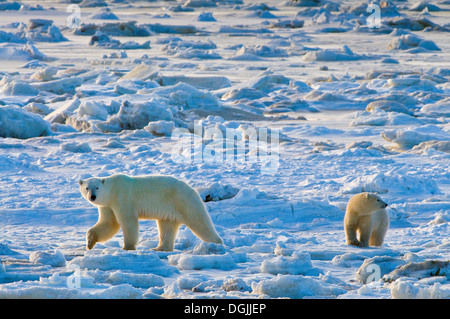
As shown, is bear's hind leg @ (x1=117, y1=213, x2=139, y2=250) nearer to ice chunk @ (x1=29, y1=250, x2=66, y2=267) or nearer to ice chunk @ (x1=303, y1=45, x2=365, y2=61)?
ice chunk @ (x1=29, y1=250, x2=66, y2=267)

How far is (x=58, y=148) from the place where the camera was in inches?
334

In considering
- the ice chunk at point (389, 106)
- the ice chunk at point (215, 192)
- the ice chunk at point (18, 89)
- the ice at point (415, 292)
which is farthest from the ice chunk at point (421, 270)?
the ice chunk at point (18, 89)

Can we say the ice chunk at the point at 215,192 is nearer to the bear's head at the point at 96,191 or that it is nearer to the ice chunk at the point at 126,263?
the bear's head at the point at 96,191

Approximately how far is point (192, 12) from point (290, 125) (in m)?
→ 25.3

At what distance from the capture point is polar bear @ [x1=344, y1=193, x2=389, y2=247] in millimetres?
5086

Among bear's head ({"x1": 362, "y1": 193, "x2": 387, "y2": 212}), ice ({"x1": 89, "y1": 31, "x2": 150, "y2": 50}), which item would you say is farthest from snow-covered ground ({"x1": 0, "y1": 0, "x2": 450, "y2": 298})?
bear's head ({"x1": 362, "y1": 193, "x2": 387, "y2": 212})

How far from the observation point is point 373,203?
5082 millimetres

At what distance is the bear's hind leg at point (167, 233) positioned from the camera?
4.68m

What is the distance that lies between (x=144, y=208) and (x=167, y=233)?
0.74 feet

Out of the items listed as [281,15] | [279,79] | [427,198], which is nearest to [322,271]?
[427,198]

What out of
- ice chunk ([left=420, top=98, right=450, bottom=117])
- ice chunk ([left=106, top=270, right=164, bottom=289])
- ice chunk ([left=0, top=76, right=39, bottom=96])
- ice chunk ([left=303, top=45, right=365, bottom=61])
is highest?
ice chunk ([left=303, top=45, right=365, bottom=61])

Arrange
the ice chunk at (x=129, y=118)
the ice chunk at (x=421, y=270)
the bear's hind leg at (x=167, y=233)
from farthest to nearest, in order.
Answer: the ice chunk at (x=129, y=118) < the bear's hind leg at (x=167, y=233) < the ice chunk at (x=421, y=270)

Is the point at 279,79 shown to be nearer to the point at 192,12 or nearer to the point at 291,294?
the point at 291,294
